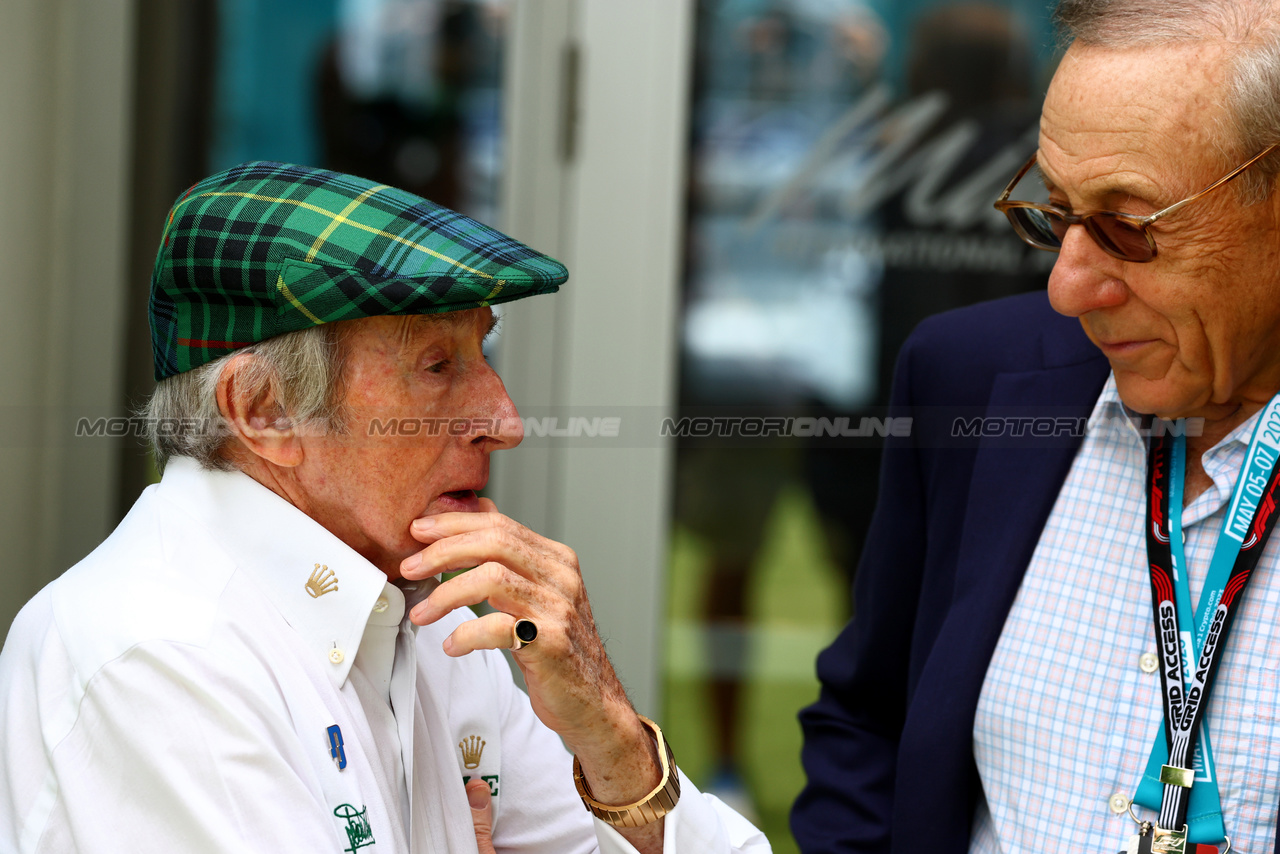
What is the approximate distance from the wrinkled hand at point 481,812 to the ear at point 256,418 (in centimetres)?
61

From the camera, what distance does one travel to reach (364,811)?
1437 mm

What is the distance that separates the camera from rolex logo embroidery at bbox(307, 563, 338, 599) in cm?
149

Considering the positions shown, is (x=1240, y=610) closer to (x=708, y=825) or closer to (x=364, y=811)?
(x=708, y=825)

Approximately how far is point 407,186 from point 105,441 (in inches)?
53.6

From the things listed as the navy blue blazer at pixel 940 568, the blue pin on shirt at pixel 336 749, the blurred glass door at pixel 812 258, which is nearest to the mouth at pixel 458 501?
the blue pin on shirt at pixel 336 749

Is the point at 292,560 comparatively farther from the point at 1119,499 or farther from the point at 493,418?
the point at 1119,499

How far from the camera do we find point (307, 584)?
149 cm

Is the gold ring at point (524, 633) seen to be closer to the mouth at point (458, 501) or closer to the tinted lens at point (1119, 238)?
the mouth at point (458, 501)

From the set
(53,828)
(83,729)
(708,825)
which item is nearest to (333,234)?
(83,729)

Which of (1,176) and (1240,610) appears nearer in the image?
(1240,610)

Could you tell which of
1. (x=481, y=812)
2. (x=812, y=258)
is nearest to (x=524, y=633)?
(x=481, y=812)

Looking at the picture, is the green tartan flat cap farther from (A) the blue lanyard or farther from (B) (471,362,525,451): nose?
(A) the blue lanyard

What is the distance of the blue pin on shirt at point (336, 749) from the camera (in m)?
1.43

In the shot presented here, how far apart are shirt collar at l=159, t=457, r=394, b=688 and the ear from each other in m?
0.05
